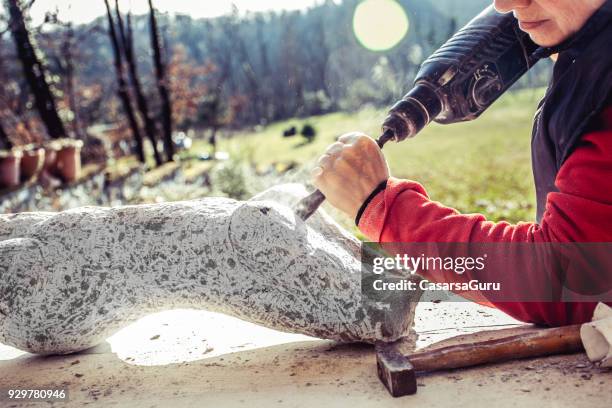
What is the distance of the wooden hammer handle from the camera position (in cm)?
156

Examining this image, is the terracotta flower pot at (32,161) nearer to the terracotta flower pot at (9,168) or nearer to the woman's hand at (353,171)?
the terracotta flower pot at (9,168)

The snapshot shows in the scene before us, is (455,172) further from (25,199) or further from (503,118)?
(503,118)

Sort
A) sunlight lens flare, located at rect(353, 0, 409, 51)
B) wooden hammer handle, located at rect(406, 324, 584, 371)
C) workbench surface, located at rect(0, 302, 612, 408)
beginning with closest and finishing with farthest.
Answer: workbench surface, located at rect(0, 302, 612, 408) → wooden hammer handle, located at rect(406, 324, 584, 371) → sunlight lens flare, located at rect(353, 0, 409, 51)

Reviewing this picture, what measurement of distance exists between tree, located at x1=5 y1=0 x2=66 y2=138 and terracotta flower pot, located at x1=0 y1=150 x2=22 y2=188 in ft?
1.88

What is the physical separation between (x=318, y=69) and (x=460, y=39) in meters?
19.3

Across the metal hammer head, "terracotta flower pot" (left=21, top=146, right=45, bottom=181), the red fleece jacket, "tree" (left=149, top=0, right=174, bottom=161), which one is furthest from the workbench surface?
"terracotta flower pot" (left=21, top=146, right=45, bottom=181)

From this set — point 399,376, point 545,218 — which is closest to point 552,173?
point 545,218

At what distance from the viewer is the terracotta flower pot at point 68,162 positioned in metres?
7.85

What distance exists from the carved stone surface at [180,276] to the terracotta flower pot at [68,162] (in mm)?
6352

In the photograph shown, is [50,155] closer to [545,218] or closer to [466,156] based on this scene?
[545,218]

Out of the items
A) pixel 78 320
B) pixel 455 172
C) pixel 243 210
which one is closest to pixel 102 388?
pixel 78 320

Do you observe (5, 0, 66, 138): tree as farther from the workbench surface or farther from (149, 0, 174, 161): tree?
the workbench surface

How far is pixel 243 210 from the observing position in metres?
1.85

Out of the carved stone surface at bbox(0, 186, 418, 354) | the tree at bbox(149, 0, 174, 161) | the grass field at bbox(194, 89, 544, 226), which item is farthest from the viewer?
the tree at bbox(149, 0, 174, 161)
